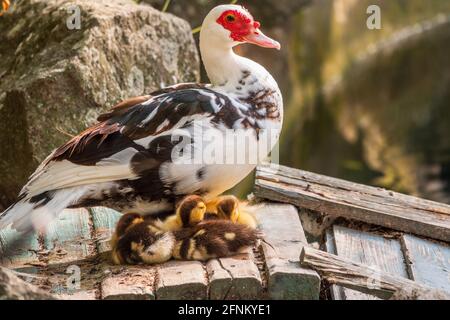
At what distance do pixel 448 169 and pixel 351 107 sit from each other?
138cm

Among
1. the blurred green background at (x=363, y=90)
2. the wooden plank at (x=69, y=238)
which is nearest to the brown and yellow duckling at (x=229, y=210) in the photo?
the wooden plank at (x=69, y=238)

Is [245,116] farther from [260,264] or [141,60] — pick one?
[141,60]

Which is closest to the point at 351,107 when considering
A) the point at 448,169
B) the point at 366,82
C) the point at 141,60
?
the point at 366,82

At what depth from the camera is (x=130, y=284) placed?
3.08m

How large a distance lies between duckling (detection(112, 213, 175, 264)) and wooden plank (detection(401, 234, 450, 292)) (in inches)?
37.7

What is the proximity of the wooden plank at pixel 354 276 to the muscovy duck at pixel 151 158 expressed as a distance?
0.53 metres

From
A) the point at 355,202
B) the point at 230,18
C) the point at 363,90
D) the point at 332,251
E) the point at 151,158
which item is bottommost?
the point at 363,90

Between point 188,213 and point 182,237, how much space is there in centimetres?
9

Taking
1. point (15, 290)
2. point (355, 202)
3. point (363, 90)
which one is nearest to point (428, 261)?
point (355, 202)

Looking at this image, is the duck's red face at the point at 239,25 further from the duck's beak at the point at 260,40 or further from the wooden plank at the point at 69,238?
the wooden plank at the point at 69,238

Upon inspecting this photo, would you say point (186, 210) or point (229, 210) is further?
point (229, 210)

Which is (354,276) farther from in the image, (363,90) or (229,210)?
(363,90)

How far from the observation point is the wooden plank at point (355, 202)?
13.0 ft

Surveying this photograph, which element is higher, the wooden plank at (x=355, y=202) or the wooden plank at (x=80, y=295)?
the wooden plank at (x=80, y=295)
